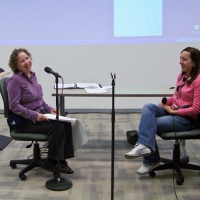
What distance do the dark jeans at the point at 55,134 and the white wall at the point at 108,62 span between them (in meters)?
2.21

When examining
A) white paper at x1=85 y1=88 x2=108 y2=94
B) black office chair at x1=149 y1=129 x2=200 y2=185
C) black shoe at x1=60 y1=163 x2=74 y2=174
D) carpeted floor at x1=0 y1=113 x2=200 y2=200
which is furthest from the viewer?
white paper at x1=85 y1=88 x2=108 y2=94

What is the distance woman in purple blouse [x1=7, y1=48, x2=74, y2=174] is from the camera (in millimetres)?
2346

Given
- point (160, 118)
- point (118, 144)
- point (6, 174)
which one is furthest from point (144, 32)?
point (6, 174)

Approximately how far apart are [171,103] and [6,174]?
155 cm

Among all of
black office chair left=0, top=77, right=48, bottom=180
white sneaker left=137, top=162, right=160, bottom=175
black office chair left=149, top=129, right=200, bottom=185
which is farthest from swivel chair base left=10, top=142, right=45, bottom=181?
black office chair left=149, top=129, right=200, bottom=185

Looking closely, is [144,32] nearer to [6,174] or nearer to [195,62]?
[195,62]

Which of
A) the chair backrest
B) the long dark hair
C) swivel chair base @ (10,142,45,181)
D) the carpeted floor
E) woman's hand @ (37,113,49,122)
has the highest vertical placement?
the long dark hair

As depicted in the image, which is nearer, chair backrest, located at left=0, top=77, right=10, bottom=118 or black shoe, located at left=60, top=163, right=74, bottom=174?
chair backrest, located at left=0, top=77, right=10, bottom=118

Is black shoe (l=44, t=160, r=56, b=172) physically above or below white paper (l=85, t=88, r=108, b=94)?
below

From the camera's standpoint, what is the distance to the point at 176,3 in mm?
4199

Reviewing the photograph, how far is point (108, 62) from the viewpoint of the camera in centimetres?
454

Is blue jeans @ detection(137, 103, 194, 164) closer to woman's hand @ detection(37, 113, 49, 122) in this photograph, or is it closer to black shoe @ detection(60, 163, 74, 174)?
black shoe @ detection(60, 163, 74, 174)

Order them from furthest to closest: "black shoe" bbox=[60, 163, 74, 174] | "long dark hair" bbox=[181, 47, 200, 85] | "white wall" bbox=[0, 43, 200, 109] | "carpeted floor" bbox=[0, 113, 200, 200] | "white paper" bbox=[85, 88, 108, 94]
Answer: "white wall" bbox=[0, 43, 200, 109]
"white paper" bbox=[85, 88, 108, 94]
"black shoe" bbox=[60, 163, 74, 174]
"long dark hair" bbox=[181, 47, 200, 85]
"carpeted floor" bbox=[0, 113, 200, 200]

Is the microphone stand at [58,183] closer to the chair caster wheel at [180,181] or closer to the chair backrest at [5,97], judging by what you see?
the chair backrest at [5,97]
